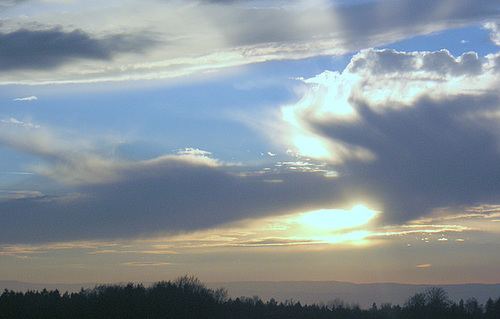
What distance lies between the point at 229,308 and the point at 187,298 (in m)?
17.7

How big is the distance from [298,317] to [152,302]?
168 feet

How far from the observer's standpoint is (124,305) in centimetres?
13012

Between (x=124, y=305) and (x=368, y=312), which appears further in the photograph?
(x=368, y=312)

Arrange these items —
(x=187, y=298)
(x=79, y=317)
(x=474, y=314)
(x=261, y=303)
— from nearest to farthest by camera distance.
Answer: (x=79, y=317)
(x=187, y=298)
(x=474, y=314)
(x=261, y=303)

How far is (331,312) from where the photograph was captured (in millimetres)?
173375

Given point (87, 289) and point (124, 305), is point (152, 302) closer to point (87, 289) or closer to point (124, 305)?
point (124, 305)

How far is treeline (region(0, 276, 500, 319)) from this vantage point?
427ft

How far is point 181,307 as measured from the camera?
137m

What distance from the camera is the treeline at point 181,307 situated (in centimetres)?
13012

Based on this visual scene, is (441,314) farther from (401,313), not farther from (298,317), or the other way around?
(298,317)

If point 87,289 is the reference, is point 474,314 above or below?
below

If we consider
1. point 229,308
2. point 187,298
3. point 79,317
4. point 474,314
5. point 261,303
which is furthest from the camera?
point 261,303

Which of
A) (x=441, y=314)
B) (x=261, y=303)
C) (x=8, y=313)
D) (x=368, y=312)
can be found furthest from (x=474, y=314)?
(x=8, y=313)

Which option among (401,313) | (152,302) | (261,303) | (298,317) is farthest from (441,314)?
(152,302)
